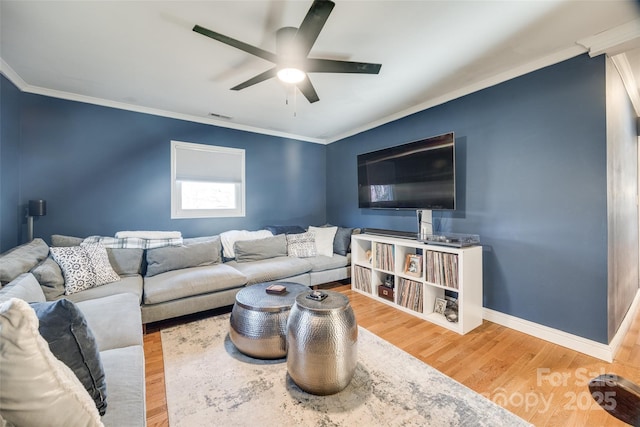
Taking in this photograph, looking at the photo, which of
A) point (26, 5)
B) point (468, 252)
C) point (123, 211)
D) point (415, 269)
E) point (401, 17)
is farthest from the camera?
point (123, 211)

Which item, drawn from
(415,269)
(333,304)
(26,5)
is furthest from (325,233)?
(26,5)

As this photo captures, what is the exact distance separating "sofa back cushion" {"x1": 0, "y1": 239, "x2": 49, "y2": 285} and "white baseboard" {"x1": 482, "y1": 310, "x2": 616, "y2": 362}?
12.7 feet

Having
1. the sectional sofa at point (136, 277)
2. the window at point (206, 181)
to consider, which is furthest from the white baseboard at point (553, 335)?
the window at point (206, 181)

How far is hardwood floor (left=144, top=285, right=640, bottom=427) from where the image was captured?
1.54m

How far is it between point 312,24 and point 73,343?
187cm

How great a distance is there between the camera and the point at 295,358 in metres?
1.63

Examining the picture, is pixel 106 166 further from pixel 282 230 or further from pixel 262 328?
pixel 262 328

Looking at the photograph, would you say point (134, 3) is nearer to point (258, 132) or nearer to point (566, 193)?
point (258, 132)

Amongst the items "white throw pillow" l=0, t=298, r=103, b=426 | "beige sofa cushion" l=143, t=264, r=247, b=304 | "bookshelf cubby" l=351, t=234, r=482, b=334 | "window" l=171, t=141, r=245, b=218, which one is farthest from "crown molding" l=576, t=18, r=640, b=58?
"window" l=171, t=141, r=245, b=218

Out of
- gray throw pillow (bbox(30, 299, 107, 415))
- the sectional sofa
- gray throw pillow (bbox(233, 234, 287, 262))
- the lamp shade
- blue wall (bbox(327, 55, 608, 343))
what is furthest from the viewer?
gray throw pillow (bbox(233, 234, 287, 262))

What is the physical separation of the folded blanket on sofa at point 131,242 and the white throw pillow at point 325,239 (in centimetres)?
185

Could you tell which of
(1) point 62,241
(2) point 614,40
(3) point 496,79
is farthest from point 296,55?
(1) point 62,241

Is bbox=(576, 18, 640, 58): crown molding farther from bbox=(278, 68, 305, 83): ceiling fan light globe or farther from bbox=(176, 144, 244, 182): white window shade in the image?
bbox=(176, 144, 244, 182): white window shade

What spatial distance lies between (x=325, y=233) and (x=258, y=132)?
6.40ft
